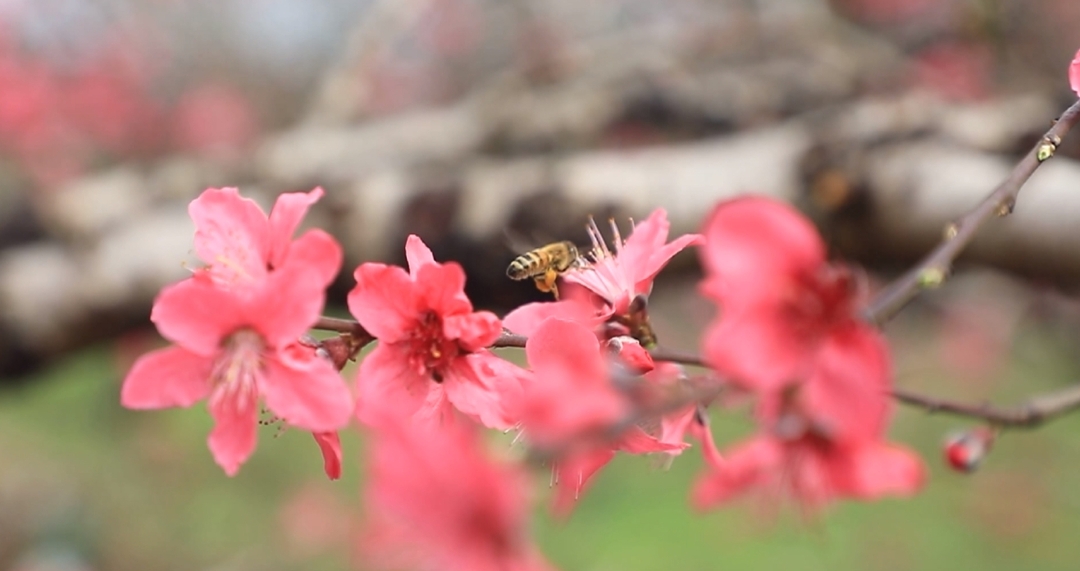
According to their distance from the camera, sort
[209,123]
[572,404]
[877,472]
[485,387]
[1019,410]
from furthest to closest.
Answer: [209,123] → [1019,410] → [485,387] → [877,472] → [572,404]

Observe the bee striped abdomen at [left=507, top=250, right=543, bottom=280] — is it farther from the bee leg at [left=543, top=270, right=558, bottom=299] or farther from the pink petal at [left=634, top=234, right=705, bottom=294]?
the pink petal at [left=634, top=234, right=705, bottom=294]

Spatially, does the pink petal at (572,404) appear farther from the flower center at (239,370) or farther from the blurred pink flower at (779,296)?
the flower center at (239,370)

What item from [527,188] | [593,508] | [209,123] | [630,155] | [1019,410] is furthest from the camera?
[209,123]

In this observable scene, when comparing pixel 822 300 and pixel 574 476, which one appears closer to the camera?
pixel 822 300

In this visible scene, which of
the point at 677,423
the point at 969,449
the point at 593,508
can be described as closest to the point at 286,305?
the point at 677,423

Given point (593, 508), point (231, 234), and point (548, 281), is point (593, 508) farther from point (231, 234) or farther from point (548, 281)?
point (231, 234)

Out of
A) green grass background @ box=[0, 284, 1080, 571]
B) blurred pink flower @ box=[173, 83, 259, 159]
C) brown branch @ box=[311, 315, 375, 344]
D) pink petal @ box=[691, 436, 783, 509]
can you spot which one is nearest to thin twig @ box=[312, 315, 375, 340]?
brown branch @ box=[311, 315, 375, 344]

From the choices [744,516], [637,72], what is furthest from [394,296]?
[744,516]
